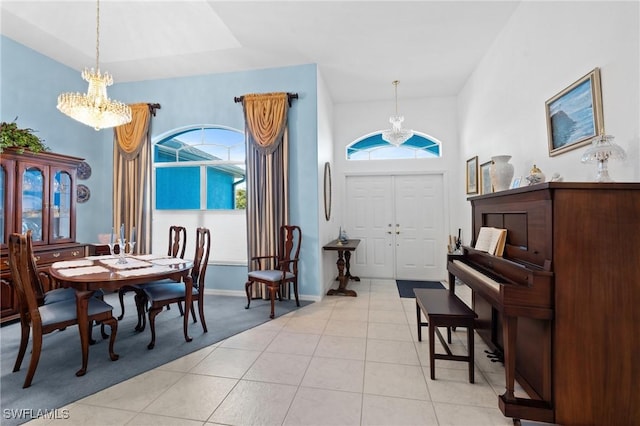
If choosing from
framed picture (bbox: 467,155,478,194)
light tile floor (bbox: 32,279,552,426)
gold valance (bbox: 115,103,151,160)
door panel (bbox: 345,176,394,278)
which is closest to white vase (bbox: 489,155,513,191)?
light tile floor (bbox: 32,279,552,426)

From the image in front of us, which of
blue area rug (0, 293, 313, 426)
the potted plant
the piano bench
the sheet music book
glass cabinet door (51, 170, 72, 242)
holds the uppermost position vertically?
the potted plant

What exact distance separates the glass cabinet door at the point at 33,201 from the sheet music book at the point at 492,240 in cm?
486

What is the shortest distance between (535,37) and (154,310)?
4357 millimetres

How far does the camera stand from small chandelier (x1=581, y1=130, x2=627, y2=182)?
62.6 inches

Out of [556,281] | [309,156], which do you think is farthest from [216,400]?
[309,156]

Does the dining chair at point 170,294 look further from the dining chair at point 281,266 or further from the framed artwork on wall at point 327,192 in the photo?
the framed artwork on wall at point 327,192

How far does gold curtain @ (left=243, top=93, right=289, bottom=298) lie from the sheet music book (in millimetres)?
2508

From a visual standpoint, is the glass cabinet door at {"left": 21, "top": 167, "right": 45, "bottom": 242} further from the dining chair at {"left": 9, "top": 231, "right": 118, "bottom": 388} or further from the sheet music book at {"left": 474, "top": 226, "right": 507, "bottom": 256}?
the sheet music book at {"left": 474, "top": 226, "right": 507, "bottom": 256}

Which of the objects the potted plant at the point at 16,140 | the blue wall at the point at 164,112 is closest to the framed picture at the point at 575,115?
the blue wall at the point at 164,112

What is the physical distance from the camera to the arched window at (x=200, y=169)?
448 centimetres

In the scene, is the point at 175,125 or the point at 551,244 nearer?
the point at 551,244

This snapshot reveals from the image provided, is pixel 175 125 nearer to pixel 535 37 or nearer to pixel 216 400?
pixel 216 400

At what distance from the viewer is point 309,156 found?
4027mm

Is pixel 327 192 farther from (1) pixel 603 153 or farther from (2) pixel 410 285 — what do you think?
(1) pixel 603 153
